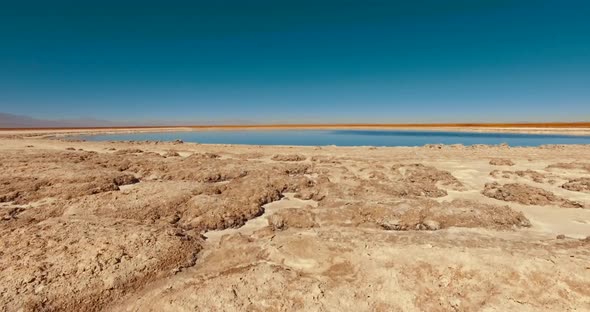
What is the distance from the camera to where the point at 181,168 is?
479 inches

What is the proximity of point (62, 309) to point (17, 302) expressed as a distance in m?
0.58

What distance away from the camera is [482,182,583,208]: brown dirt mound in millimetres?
7953

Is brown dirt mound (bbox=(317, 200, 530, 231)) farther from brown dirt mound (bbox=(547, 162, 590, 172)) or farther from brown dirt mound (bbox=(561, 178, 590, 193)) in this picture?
brown dirt mound (bbox=(547, 162, 590, 172))

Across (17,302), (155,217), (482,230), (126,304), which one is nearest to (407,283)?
→ (482,230)

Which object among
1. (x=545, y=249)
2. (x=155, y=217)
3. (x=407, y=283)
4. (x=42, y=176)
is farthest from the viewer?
(x=42, y=176)

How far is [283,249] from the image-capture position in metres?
4.97

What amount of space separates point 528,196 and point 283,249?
25.1 feet

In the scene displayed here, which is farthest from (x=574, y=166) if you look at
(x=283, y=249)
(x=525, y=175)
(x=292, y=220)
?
(x=283, y=249)

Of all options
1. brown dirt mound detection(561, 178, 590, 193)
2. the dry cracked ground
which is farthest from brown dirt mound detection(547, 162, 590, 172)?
the dry cracked ground

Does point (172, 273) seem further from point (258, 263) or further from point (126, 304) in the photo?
point (258, 263)

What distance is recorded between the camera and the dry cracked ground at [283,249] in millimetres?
3822

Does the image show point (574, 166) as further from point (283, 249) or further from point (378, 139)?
point (378, 139)

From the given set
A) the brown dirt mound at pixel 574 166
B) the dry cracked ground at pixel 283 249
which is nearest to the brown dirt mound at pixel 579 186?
the dry cracked ground at pixel 283 249

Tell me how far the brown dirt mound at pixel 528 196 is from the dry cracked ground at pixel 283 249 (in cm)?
5
